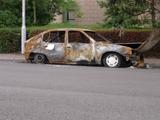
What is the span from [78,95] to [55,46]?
9.40 meters

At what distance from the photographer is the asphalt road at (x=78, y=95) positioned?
31.3 feet

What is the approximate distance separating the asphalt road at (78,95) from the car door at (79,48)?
3057mm

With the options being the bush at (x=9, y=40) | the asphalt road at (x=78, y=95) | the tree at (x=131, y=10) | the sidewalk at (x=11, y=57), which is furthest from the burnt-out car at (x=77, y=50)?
the bush at (x=9, y=40)

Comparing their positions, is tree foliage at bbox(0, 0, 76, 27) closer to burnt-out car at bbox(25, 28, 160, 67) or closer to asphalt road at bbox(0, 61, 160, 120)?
burnt-out car at bbox(25, 28, 160, 67)

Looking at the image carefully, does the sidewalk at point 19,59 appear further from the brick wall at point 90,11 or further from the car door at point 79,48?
the brick wall at point 90,11

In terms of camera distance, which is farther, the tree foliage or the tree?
the tree foliage

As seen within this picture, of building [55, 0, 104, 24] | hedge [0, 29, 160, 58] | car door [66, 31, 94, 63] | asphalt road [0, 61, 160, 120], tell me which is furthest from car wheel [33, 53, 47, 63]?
building [55, 0, 104, 24]

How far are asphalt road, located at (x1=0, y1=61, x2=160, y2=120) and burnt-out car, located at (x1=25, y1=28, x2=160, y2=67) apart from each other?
8.85ft

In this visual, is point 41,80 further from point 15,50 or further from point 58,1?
point 58,1

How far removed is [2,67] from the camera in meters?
18.9

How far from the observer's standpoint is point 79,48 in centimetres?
2062

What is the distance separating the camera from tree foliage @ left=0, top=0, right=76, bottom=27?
98.9 ft

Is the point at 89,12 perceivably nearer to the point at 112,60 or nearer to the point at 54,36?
the point at 54,36

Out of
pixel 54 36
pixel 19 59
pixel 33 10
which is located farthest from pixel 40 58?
pixel 33 10
